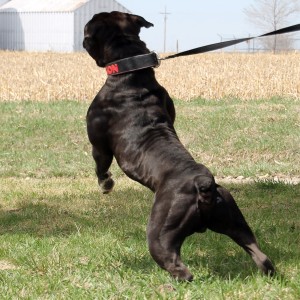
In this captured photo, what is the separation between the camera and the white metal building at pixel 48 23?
8325 centimetres

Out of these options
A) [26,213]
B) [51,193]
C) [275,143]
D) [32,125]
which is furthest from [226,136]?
[26,213]

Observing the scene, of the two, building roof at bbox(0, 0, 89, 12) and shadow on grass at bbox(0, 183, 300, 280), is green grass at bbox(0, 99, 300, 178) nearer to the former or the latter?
shadow on grass at bbox(0, 183, 300, 280)

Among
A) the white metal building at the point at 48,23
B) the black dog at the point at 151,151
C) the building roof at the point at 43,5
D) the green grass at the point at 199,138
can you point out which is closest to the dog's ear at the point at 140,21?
the black dog at the point at 151,151

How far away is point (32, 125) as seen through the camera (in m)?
14.6

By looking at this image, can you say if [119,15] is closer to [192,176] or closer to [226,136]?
[192,176]

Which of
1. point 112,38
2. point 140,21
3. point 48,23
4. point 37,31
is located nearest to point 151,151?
point 112,38

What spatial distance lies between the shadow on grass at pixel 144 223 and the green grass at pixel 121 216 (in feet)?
0.04

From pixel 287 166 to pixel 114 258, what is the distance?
6.52 metres

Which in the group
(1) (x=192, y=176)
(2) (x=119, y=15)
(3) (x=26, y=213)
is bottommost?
(3) (x=26, y=213)

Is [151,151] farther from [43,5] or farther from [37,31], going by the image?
[43,5]

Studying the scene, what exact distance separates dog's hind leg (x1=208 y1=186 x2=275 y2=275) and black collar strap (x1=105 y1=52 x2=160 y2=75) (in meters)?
1.30

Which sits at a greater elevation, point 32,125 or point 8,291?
point 8,291

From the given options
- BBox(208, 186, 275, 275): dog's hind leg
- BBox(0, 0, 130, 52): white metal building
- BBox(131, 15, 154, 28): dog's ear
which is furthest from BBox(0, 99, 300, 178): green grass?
BBox(0, 0, 130, 52): white metal building

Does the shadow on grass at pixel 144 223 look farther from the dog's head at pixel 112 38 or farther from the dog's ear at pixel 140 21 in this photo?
the dog's ear at pixel 140 21
